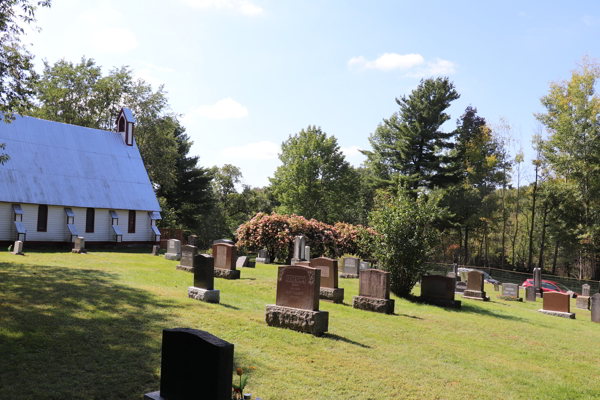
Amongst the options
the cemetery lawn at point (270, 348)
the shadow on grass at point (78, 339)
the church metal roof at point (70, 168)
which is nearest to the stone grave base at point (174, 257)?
the cemetery lawn at point (270, 348)

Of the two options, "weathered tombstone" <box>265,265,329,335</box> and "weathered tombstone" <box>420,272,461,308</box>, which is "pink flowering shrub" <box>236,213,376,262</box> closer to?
"weathered tombstone" <box>420,272,461,308</box>

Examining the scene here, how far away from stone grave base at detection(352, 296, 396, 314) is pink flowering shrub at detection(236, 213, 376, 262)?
12700mm

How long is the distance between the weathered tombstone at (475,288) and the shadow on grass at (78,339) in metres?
15.4

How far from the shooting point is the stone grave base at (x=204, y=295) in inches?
478

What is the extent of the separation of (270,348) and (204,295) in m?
4.39

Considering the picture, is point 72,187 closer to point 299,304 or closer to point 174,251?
point 174,251

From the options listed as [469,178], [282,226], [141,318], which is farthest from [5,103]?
[469,178]

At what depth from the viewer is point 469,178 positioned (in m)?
46.7

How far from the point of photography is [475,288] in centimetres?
2145

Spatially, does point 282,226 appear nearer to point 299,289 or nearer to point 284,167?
point 299,289

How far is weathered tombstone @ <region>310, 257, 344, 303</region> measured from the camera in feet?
48.9

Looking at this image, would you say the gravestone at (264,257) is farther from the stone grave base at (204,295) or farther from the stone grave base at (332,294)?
the stone grave base at (204,295)

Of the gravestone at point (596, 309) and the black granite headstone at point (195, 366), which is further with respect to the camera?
the gravestone at point (596, 309)

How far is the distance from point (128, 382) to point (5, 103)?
12094mm
